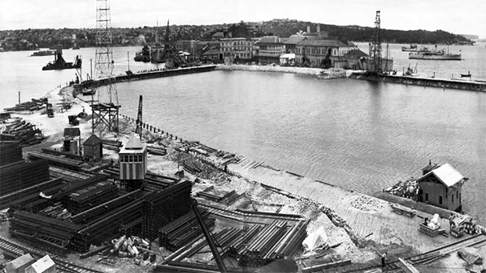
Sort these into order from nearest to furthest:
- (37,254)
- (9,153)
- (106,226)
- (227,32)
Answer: (37,254), (106,226), (9,153), (227,32)

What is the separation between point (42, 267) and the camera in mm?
5887

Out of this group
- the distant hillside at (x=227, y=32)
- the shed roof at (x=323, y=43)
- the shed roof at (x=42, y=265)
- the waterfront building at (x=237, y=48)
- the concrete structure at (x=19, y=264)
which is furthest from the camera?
the distant hillside at (x=227, y=32)

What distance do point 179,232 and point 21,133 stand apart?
30.1ft

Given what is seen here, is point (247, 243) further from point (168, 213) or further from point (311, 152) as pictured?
point (311, 152)

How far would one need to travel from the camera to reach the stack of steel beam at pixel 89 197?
25.6 ft

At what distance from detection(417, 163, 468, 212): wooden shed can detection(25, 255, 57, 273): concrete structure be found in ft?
23.3

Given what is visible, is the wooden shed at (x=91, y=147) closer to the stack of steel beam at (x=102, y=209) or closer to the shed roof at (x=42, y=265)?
the stack of steel beam at (x=102, y=209)

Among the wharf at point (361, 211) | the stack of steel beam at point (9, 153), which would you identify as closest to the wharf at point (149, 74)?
the stack of steel beam at point (9, 153)

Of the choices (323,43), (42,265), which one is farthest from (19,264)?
(323,43)

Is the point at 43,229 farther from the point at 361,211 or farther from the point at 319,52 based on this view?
the point at 319,52

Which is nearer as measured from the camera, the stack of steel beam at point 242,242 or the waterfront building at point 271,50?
the stack of steel beam at point 242,242

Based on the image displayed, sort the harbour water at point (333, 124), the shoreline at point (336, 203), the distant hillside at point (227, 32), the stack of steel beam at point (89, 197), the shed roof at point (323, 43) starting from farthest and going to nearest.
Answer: the distant hillside at point (227, 32), the shed roof at point (323, 43), the harbour water at point (333, 124), the stack of steel beam at point (89, 197), the shoreline at point (336, 203)

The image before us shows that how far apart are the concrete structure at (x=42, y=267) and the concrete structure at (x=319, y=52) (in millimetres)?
42937

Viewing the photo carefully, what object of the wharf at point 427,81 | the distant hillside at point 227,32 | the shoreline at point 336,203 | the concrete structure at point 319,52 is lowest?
the shoreline at point 336,203
